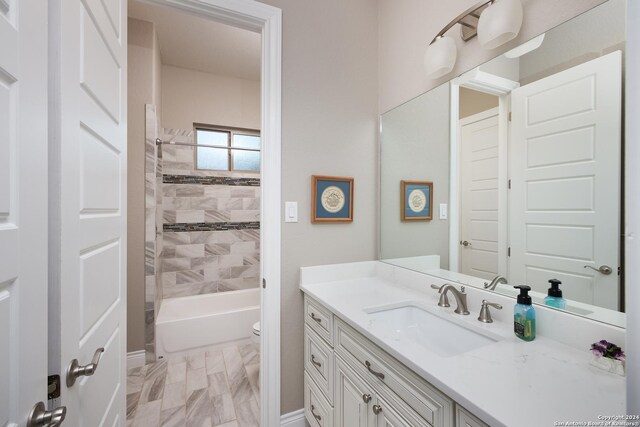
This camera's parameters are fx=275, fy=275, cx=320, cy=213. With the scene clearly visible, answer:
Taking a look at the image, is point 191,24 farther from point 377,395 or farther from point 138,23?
point 377,395

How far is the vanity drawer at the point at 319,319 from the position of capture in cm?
127

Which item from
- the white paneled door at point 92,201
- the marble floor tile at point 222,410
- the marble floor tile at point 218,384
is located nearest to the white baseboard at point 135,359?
the marble floor tile at point 218,384

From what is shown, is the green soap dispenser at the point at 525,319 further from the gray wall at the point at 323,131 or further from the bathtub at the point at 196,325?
the bathtub at the point at 196,325

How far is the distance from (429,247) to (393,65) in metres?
1.12

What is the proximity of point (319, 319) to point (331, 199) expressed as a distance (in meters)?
0.67

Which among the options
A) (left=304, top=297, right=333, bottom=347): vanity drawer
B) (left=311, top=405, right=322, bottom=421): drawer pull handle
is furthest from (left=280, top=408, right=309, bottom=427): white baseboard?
(left=304, top=297, right=333, bottom=347): vanity drawer

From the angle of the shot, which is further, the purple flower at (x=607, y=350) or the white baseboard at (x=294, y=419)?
the white baseboard at (x=294, y=419)

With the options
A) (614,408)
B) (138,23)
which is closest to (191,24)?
(138,23)

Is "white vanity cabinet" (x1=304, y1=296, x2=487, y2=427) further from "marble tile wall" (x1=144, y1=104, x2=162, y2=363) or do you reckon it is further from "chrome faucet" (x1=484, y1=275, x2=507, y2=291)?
"marble tile wall" (x1=144, y1=104, x2=162, y2=363)

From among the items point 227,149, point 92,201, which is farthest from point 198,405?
point 227,149

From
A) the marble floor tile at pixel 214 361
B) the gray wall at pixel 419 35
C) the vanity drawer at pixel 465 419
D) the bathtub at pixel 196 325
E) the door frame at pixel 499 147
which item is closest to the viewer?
the vanity drawer at pixel 465 419

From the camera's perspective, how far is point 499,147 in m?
1.13

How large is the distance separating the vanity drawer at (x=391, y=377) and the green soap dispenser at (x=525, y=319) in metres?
0.41

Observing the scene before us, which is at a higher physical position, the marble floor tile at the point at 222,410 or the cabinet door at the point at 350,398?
the cabinet door at the point at 350,398
